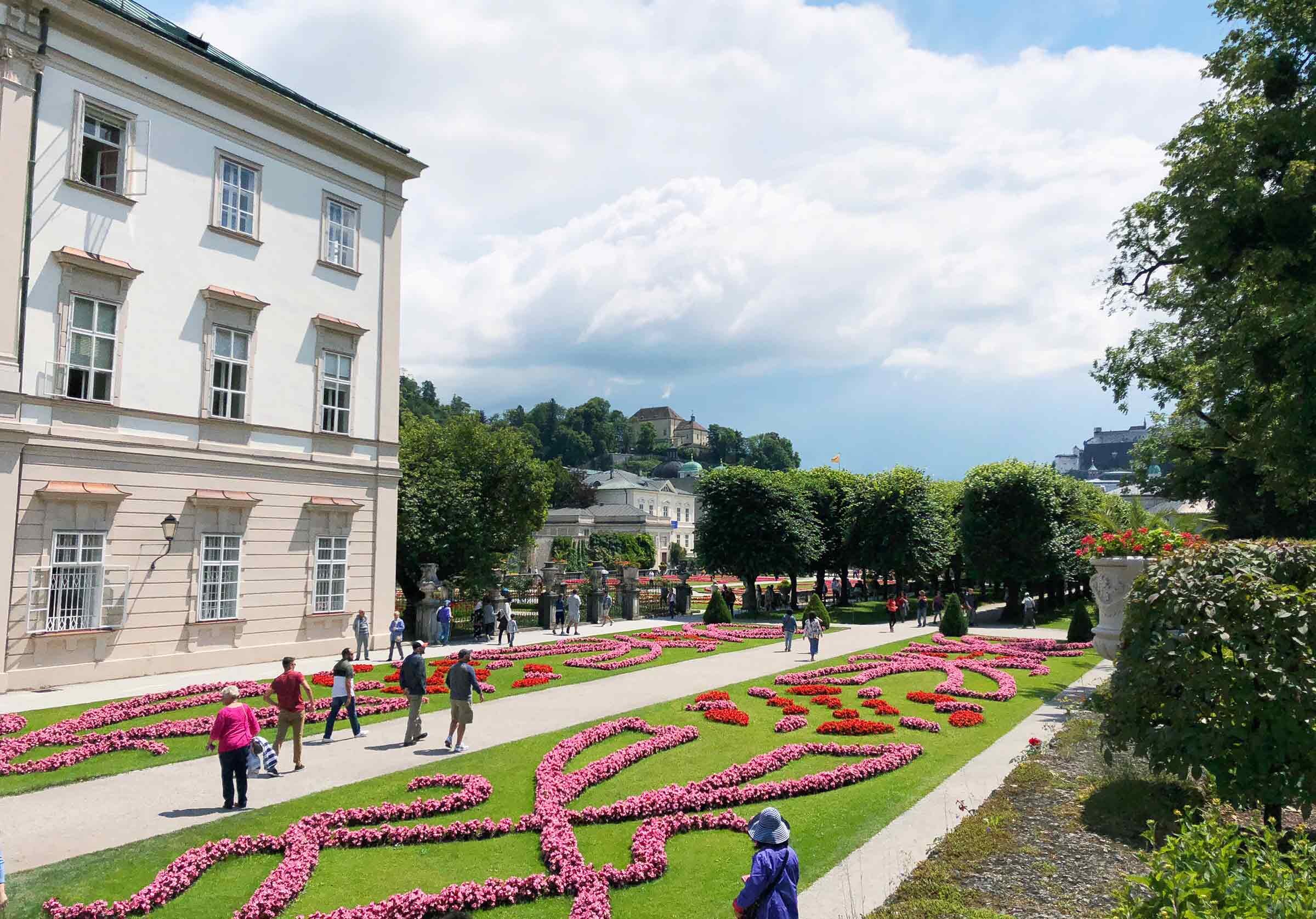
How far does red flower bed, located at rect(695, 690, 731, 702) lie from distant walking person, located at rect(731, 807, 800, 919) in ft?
42.0

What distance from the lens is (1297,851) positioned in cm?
527

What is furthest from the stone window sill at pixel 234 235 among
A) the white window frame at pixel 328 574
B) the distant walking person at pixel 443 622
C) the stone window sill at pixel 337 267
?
the distant walking person at pixel 443 622

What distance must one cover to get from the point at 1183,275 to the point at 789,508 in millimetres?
26005

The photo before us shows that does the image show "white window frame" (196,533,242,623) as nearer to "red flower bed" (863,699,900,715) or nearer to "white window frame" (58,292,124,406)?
"white window frame" (58,292,124,406)

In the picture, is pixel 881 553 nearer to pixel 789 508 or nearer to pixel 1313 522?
pixel 789 508

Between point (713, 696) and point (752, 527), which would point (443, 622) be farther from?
point (752, 527)

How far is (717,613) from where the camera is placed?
136 feet

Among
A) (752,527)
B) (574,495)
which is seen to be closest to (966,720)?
(752,527)

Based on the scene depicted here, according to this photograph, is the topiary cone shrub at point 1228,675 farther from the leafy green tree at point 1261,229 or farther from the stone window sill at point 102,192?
the stone window sill at point 102,192

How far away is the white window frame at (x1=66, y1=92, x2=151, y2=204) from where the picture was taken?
71.4ft

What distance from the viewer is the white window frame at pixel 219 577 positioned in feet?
78.6

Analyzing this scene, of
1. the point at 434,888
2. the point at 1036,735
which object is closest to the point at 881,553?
the point at 1036,735

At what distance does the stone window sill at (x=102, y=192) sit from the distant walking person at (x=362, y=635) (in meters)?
13.0

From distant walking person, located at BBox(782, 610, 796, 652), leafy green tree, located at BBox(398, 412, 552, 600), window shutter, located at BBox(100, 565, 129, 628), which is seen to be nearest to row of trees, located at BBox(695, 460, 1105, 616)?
leafy green tree, located at BBox(398, 412, 552, 600)
